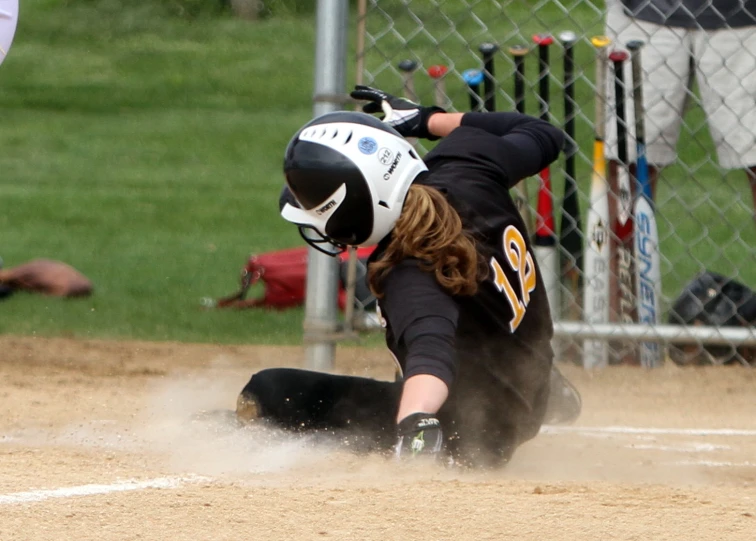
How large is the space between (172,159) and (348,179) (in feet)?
29.5

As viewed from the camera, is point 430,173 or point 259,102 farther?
point 259,102

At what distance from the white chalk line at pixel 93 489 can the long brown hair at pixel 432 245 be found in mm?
772

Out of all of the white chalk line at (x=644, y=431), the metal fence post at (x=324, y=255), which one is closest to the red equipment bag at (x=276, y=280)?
the metal fence post at (x=324, y=255)

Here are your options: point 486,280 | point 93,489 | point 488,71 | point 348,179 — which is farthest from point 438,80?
point 93,489

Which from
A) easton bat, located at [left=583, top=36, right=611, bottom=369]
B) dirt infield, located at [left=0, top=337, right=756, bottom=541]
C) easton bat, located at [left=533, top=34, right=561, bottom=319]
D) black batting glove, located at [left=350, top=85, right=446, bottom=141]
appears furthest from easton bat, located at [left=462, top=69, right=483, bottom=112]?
dirt infield, located at [left=0, top=337, right=756, bottom=541]

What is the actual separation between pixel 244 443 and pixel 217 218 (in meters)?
5.44

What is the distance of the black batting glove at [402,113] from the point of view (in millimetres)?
4422

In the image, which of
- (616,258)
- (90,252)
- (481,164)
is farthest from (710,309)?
(90,252)

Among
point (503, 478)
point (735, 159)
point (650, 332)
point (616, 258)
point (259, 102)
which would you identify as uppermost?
point (259, 102)

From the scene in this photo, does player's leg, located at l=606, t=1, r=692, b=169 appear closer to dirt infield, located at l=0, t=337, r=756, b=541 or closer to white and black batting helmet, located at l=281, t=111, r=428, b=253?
dirt infield, located at l=0, t=337, r=756, b=541

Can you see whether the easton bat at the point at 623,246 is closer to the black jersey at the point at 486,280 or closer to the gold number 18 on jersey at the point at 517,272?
the black jersey at the point at 486,280

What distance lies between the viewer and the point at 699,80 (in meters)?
5.72

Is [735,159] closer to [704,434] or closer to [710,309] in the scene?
[710,309]

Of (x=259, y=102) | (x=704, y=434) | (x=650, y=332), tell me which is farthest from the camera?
(x=259, y=102)
